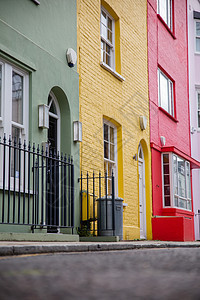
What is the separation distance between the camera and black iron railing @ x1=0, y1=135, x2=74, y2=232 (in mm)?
7848

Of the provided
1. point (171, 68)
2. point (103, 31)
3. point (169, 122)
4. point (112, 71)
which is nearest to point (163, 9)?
point (171, 68)

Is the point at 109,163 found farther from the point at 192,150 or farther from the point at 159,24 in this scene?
the point at 192,150

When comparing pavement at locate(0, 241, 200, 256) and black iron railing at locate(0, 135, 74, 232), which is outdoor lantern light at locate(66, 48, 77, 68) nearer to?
black iron railing at locate(0, 135, 74, 232)

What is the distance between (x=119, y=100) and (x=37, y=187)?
17.8 ft

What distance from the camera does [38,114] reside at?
909cm

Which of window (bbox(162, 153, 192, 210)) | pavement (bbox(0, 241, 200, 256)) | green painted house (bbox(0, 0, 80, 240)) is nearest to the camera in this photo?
pavement (bbox(0, 241, 200, 256))

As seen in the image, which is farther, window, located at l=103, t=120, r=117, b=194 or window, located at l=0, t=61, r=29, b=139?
window, located at l=103, t=120, r=117, b=194

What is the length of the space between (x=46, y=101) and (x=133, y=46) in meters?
Result: 5.68

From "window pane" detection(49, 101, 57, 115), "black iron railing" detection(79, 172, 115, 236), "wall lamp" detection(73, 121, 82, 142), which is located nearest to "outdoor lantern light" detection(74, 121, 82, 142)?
"wall lamp" detection(73, 121, 82, 142)

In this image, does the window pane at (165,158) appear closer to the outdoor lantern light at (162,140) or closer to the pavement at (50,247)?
the outdoor lantern light at (162,140)

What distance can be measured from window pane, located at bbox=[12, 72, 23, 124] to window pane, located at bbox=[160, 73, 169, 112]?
29.1ft

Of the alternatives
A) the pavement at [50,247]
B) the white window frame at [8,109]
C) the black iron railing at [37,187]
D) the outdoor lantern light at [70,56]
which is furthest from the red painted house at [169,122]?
the white window frame at [8,109]

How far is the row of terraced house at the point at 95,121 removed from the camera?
8.42 metres

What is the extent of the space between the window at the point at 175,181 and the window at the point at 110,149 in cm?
352
